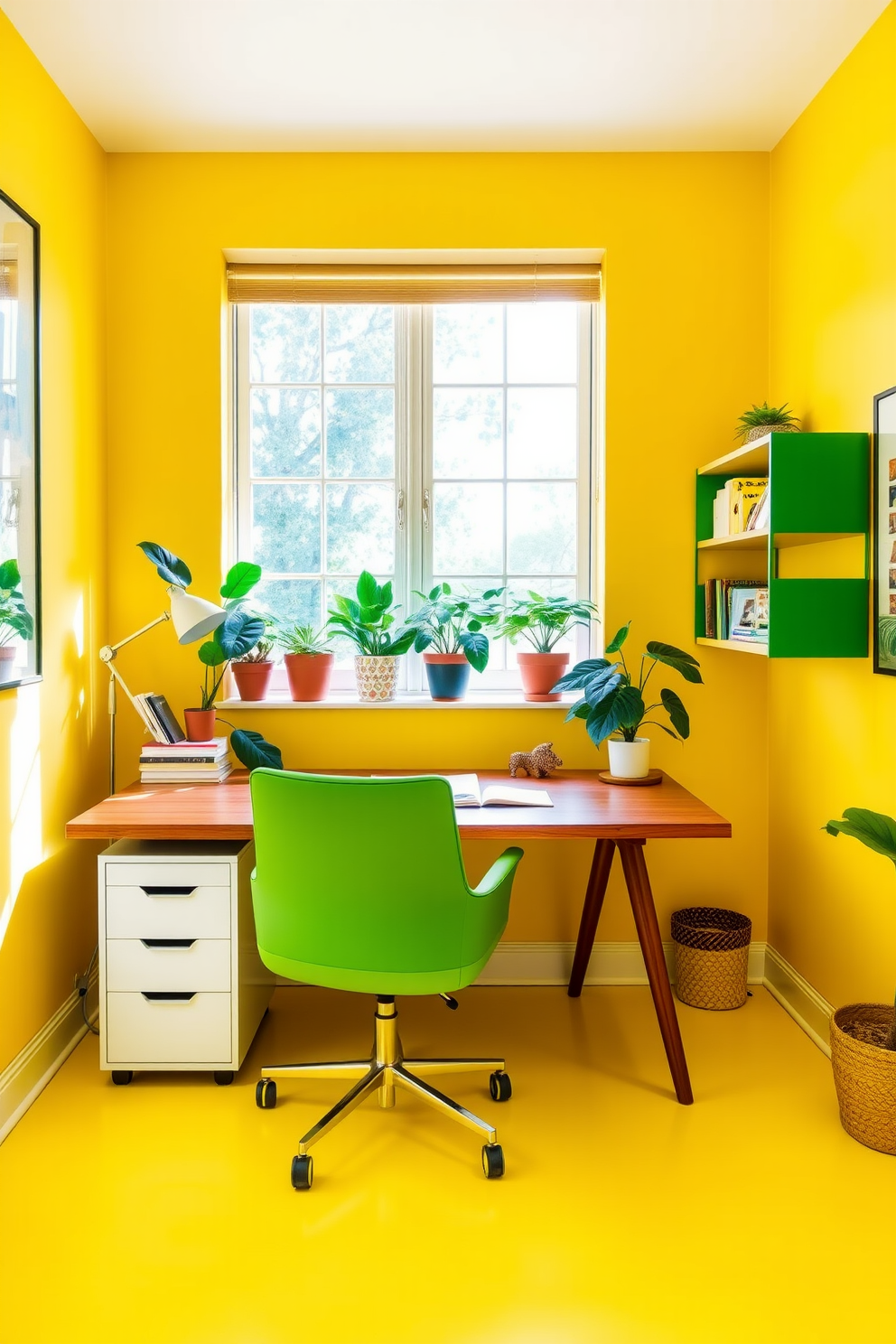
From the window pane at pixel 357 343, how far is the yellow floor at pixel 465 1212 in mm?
2147

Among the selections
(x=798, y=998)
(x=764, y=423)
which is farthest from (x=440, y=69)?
(x=798, y=998)

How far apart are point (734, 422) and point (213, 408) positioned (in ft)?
5.58

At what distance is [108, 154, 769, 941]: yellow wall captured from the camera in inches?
115

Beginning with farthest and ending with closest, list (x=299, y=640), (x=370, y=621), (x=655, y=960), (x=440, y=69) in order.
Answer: (x=299, y=640)
(x=370, y=621)
(x=440, y=69)
(x=655, y=960)

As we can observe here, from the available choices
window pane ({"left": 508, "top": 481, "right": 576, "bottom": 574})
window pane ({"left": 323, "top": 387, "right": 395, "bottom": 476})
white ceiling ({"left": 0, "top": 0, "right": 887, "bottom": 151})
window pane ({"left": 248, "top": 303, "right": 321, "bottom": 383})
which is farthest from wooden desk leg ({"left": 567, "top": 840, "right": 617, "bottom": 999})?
white ceiling ({"left": 0, "top": 0, "right": 887, "bottom": 151})

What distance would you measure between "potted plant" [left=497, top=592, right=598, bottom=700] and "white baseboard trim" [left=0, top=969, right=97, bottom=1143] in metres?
1.67

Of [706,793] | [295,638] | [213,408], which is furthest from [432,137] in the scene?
[706,793]

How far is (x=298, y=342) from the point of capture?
314 cm

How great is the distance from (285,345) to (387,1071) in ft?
7.63

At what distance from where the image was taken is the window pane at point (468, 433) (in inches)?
124

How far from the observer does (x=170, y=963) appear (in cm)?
236

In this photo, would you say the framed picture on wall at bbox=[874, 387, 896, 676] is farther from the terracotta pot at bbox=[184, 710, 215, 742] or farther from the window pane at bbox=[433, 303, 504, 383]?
the terracotta pot at bbox=[184, 710, 215, 742]

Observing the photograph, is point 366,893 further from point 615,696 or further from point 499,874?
point 615,696

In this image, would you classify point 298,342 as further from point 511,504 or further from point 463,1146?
point 463,1146
